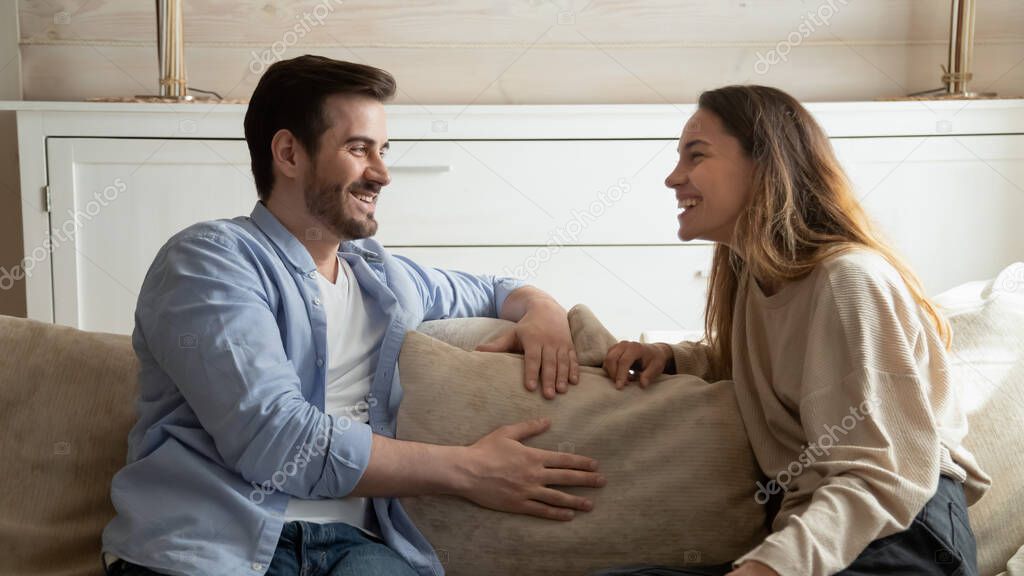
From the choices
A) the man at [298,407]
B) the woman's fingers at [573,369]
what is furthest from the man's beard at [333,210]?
the woman's fingers at [573,369]

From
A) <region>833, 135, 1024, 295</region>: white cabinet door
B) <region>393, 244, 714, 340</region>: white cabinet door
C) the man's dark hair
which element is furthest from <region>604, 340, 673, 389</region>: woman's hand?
<region>833, 135, 1024, 295</region>: white cabinet door

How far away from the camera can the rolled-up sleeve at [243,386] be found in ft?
4.11

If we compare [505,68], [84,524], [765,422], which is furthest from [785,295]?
[505,68]

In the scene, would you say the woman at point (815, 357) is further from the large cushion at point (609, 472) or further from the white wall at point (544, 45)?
the white wall at point (544, 45)

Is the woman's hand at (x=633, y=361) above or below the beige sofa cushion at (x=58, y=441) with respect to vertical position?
above

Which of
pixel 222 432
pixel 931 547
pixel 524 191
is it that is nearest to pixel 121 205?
pixel 524 191

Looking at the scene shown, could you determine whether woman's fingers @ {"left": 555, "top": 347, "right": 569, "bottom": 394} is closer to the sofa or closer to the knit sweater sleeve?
the sofa

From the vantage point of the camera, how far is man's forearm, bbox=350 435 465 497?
130 centimetres

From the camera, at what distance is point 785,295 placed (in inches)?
51.8

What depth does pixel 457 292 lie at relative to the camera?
1693 millimetres

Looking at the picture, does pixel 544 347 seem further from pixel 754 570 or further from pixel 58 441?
pixel 58 441

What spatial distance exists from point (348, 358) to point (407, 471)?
0.22 metres

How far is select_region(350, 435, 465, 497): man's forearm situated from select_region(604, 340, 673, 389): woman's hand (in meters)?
0.25

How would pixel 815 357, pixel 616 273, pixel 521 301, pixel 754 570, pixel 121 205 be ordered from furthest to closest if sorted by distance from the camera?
1. pixel 616 273
2. pixel 121 205
3. pixel 521 301
4. pixel 815 357
5. pixel 754 570
